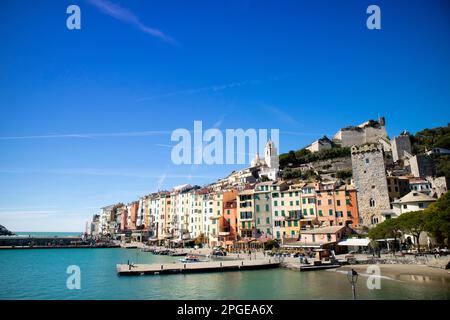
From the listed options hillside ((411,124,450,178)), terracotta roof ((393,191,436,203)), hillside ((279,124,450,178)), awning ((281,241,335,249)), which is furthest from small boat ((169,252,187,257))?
hillside ((411,124,450,178))

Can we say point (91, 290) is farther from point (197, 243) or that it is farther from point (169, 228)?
point (169, 228)

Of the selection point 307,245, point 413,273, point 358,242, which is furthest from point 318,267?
point 413,273

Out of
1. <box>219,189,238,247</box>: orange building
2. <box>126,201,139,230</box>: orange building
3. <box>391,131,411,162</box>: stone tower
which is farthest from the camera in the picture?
<box>126,201,139,230</box>: orange building

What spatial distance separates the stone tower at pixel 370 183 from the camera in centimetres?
3878

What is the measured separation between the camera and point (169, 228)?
2697 inches

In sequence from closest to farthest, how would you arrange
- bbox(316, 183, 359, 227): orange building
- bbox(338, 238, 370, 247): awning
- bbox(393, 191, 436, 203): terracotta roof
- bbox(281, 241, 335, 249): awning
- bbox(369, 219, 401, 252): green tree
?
bbox(369, 219, 401, 252): green tree → bbox(338, 238, 370, 247): awning → bbox(281, 241, 335, 249): awning → bbox(393, 191, 436, 203): terracotta roof → bbox(316, 183, 359, 227): orange building

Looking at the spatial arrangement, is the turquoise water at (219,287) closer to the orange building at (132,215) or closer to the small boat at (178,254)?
the small boat at (178,254)

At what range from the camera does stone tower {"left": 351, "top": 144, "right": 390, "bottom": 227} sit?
38781 mm

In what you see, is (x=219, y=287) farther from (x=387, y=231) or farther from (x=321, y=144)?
(x=321, y=144)

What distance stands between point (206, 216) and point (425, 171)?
34.6m

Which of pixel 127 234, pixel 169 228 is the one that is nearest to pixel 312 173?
pixel 169 228

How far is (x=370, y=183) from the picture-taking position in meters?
39.9

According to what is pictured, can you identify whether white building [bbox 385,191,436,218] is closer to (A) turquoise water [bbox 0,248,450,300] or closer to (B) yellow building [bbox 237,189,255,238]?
(A) turquoise water [bbox 0,248,450,300]

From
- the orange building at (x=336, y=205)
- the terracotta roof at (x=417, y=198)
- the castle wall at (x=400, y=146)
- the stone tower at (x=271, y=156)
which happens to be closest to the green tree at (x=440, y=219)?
the terracotta roof at (x=417, y=198)
